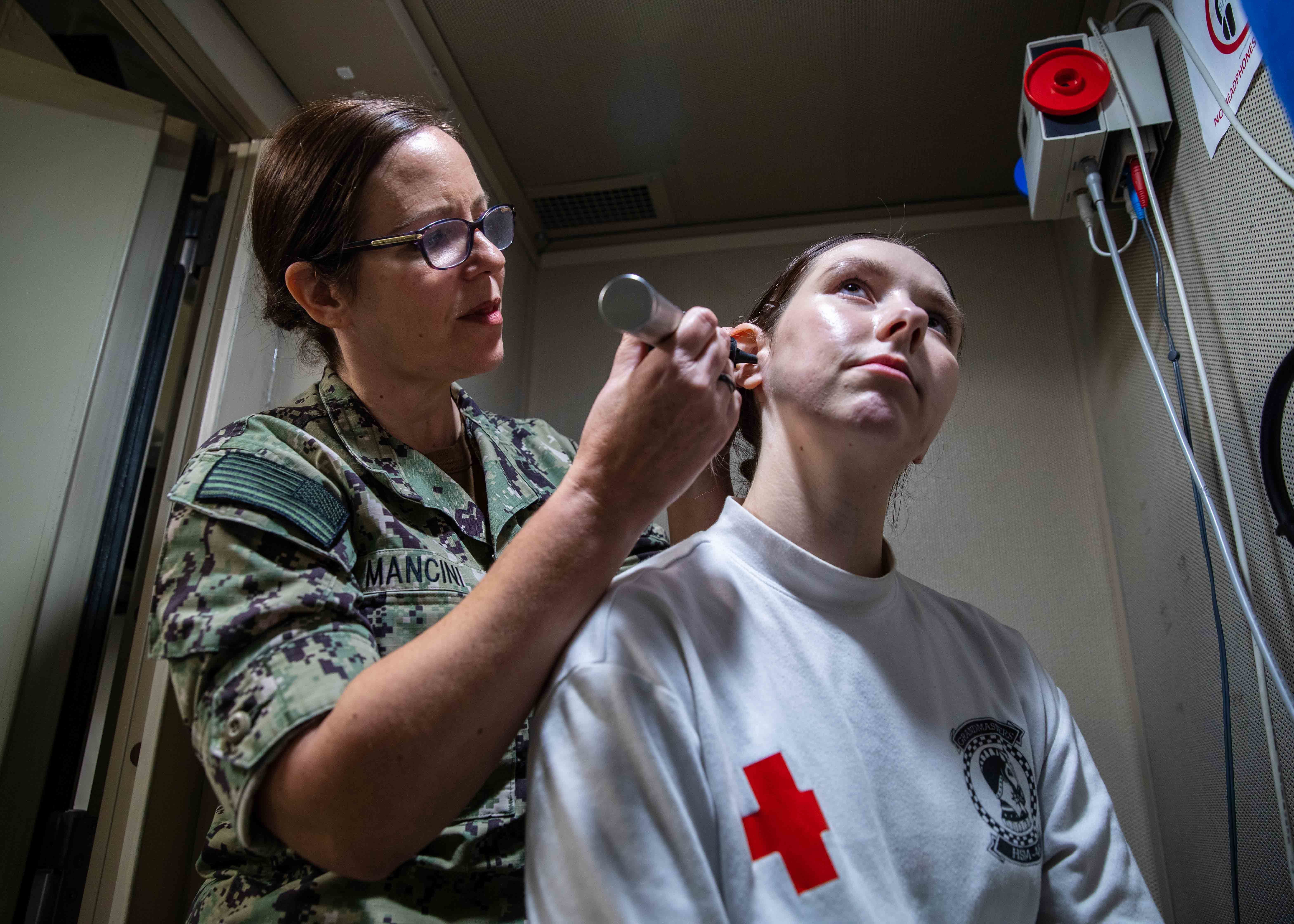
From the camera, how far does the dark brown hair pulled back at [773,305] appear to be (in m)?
1.09

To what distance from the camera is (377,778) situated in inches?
24.6

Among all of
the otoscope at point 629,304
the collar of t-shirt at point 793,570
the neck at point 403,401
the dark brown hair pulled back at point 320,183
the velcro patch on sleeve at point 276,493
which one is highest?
the dark brown hair pulled back at point 320,183

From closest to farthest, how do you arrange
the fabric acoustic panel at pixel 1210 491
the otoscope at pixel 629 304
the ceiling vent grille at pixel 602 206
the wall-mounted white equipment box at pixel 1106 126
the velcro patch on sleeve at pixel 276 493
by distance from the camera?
the otoscope at pixel 629 304 → the velcro patch on sleeve at pixel 276 493 → the fabric acoustic panel at pixel 1210 491 → the wall-mounted white equipment box at pixel 1106 126 → the ceiling vent grille at pixel 602 206

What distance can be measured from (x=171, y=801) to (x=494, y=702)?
855 mm

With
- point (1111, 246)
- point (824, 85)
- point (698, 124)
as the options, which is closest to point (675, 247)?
point (698, 124)

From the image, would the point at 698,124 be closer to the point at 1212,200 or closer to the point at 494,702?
the point at 1212,200

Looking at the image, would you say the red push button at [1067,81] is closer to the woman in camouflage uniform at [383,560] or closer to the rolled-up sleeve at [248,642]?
the woman in camouflage uniform at [383,560]

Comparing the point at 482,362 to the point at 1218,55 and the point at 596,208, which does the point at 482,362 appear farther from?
the point at 596,208

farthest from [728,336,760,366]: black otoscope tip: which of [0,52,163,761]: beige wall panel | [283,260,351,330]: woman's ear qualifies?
[0,52,163,761]: beige wall panel

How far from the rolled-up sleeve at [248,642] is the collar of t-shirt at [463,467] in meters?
0.36

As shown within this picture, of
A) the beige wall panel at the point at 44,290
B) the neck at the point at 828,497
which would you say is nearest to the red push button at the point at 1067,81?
the neck at the point at 828,497

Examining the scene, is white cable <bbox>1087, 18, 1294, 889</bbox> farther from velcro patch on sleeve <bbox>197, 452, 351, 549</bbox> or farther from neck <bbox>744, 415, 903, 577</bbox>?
velcro patch on sleeve <bbox>197, 452, 351, 549</bbox>

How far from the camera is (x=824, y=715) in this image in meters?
0.75

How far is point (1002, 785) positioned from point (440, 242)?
953mm
